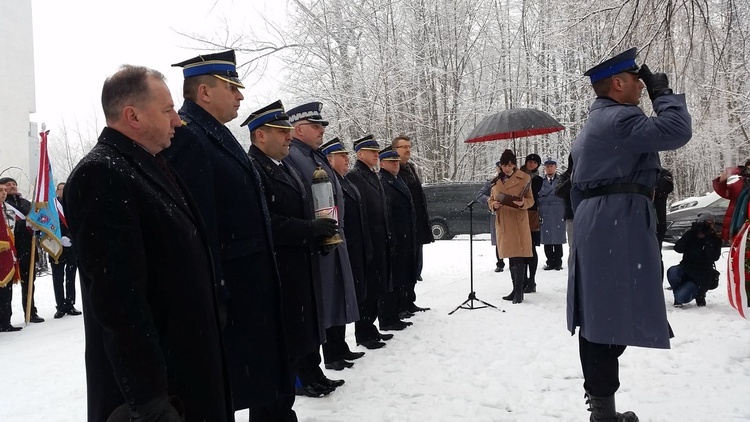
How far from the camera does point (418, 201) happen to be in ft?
24.0

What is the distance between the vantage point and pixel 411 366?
483cm

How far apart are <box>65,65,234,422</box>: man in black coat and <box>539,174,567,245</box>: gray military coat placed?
28.3ft

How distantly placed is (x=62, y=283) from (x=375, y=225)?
5.73 meters

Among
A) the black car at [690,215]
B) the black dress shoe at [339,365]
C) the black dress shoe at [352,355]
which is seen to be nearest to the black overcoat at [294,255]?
the black dress shoe at [339,365]

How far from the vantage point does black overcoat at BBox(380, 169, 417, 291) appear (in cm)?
642

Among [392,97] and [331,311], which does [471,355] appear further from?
[392,97]

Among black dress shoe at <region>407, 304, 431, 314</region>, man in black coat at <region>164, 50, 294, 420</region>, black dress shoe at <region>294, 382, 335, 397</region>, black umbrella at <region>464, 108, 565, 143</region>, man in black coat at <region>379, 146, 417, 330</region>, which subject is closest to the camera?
man in black coat at <region>164, 50, 294, 420</region>

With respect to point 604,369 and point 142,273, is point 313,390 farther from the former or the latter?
point 142,273

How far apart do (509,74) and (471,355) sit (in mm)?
20105

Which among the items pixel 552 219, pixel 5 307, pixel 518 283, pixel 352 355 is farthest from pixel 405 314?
pixel 5 307

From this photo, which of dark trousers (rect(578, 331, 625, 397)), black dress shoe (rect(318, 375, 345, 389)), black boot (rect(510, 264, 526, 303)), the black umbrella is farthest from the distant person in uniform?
dark trousers (rect(578, 331, 625, 397))

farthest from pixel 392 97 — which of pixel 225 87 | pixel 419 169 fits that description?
pixel 225 87

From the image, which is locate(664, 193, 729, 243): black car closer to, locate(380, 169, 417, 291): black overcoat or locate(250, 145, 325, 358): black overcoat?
locate(380, 169, 417, 291): black overcoat

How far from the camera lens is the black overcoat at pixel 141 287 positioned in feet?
5.36
